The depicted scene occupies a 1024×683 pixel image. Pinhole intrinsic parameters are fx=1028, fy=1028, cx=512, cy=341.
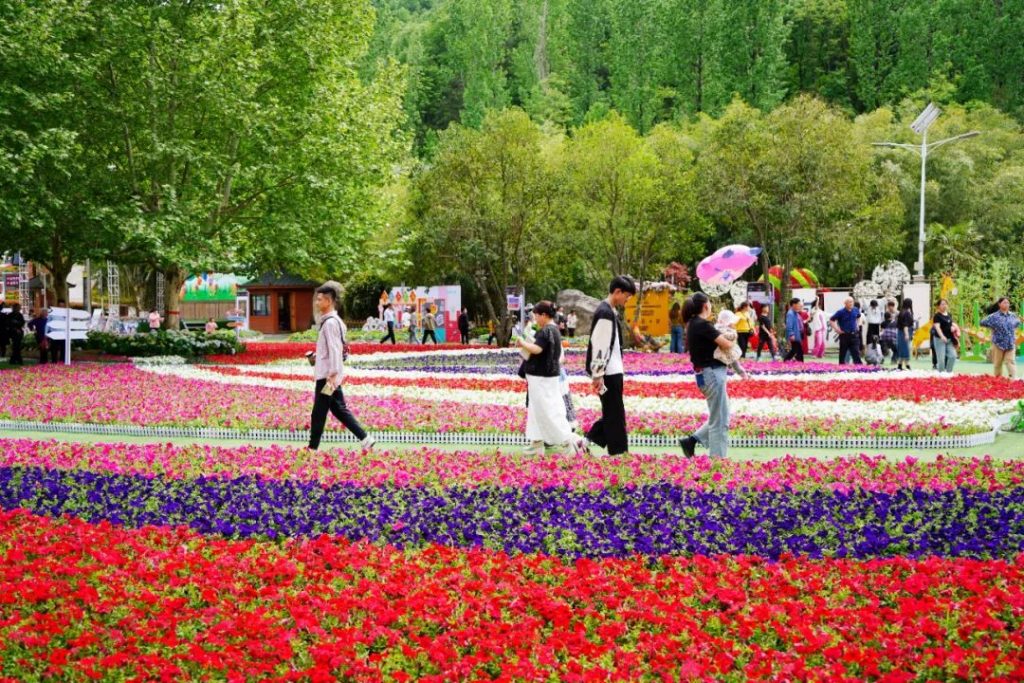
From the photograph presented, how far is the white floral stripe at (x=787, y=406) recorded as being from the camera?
47.0ft

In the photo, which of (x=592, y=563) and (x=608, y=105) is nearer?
(x=592, y=563)

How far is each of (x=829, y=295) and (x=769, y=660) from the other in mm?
33383

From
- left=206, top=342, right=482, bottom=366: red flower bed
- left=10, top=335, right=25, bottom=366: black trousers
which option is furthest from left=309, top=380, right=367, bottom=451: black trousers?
left=10, top=335, right=25, bottom=366: black trousers

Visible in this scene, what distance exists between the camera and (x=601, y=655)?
5.11 metres

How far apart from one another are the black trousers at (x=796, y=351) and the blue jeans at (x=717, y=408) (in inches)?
653

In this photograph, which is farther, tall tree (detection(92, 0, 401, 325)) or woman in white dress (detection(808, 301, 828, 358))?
woman in white dress (detection(808, 301, 828, 358))

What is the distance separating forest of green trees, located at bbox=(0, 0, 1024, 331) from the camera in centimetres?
2795

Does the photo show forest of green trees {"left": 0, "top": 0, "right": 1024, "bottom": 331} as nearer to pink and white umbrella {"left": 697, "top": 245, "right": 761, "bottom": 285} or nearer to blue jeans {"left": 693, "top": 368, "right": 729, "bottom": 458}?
pink and white umbrella {"left": 697, "top": 245, "right": 761, "bottom": 285}

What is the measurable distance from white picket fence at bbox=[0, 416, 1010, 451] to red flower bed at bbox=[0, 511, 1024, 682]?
6.31 meters

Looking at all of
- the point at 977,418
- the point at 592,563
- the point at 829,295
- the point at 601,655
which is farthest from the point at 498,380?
the point at 829,295

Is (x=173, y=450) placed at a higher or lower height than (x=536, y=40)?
lower

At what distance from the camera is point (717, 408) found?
35.7 ft

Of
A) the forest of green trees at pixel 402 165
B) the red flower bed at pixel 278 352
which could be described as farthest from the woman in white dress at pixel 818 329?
the red flower bed at pixel 278 352

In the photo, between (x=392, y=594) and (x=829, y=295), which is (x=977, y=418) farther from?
(x=829, y=295)
